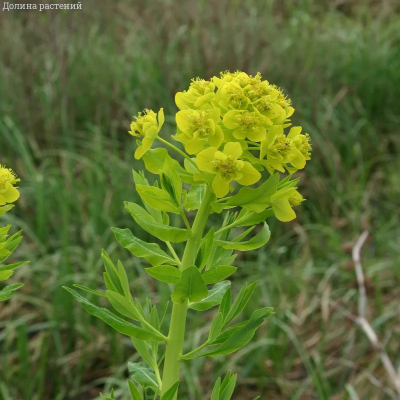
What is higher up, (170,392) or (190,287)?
(190,287)

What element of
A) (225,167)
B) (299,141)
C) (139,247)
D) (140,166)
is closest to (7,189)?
(139,247)

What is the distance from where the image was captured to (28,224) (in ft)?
14.0

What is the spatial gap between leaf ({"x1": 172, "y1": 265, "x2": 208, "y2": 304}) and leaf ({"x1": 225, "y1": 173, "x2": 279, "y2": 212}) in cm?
12

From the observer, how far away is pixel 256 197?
2.75 feet

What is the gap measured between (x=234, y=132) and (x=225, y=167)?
0.27ft

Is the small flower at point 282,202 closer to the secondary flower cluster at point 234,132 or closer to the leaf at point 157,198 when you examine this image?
the secondary flower cluster at point 234,132

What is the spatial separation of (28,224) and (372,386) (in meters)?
2.67

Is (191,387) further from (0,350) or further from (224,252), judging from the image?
(224,252)

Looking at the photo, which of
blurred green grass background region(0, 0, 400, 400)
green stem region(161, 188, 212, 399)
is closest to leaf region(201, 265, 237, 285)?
green stem region(161, 188, 212, 399)

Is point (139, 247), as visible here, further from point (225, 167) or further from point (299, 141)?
point (299, 141)

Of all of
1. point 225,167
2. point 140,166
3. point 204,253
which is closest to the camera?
point 225,167

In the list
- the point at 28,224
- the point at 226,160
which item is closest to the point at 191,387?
the point at 28,224

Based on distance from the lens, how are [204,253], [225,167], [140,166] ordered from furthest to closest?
[140,166] → [204,253] → [225,167]

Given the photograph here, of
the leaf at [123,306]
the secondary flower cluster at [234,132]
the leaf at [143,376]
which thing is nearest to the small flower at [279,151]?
the secondary flower cluster at [234,132]
